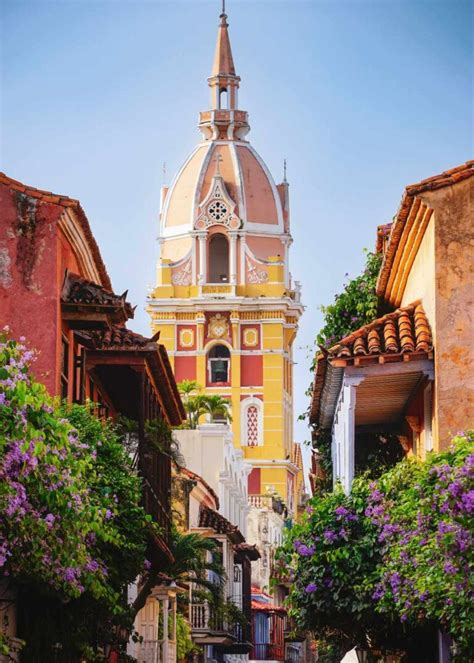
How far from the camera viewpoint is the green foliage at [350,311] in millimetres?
32031

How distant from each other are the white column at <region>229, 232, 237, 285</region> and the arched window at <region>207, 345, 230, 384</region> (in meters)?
4.13

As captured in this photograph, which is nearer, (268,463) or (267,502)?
(267,502)

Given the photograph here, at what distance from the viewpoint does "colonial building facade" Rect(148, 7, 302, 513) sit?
11194 centimetres

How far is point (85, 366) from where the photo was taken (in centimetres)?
2866

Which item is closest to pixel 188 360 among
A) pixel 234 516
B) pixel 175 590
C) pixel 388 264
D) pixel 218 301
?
pixel 218 301

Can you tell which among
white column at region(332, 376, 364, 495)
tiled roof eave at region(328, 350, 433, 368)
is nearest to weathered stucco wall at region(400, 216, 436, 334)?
tiled roof eave at region(328, 350, 433, 368)

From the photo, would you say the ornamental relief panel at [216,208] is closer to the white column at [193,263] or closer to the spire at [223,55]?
the white column at [193,263]

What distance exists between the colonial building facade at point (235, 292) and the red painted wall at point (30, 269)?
82.2m

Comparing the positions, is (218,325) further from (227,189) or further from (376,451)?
(376,451)

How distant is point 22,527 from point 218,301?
93.3m

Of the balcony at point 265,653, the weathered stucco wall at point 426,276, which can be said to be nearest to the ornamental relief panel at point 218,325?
the balcony at point 265,653

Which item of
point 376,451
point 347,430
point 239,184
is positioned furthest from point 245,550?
point 239,184

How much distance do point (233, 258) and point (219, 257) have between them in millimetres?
3371

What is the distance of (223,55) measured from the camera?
12525 cm
